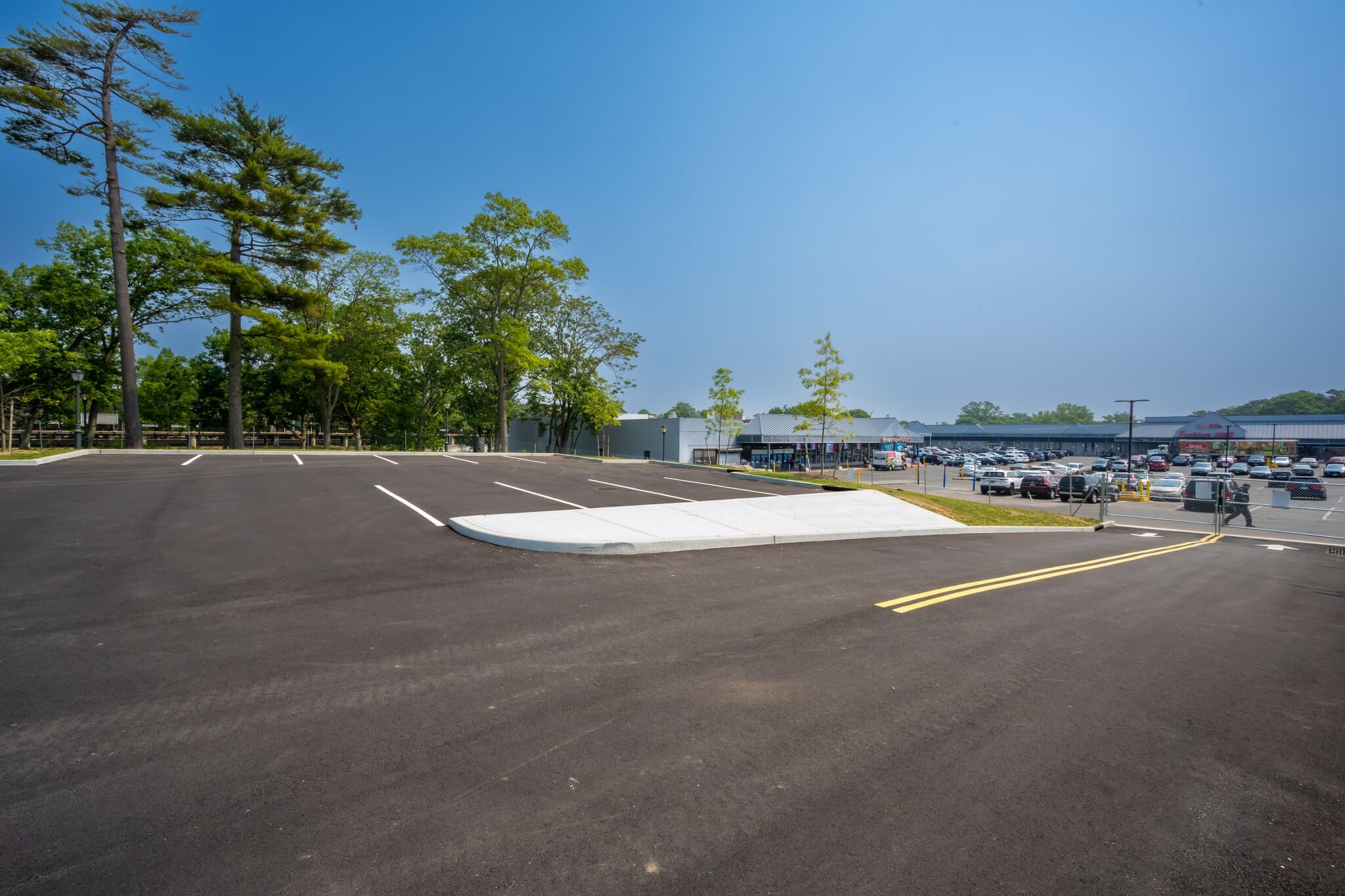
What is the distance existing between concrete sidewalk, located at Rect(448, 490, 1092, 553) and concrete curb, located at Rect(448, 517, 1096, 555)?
1 centimetres

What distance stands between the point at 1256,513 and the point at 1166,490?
5.38 m

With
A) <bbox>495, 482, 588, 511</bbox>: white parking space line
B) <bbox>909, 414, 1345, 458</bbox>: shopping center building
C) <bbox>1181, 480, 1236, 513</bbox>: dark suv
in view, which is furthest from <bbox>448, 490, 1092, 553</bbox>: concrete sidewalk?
<bbox>909, 414, 1345, 458</bbox>: shopping center building

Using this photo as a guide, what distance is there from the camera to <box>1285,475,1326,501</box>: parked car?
30812 mm

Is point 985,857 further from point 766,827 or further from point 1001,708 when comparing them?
point 1001,708

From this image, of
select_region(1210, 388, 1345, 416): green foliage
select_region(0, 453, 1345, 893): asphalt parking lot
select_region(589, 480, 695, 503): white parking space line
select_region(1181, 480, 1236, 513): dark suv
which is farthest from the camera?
select_region(1210, 388, 1345, 416): green foliage

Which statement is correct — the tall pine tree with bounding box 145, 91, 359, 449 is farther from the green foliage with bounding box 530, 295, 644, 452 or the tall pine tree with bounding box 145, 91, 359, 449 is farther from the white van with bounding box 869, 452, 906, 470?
the white van with bounding box 869, 452, 906, 470

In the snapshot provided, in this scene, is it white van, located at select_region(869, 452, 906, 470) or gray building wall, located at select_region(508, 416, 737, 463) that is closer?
gray building wall, located at select_region(508, 416, 737, 463)

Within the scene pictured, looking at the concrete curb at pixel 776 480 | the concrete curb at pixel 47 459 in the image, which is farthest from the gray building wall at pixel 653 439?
the concrete curb at pixel 47 459

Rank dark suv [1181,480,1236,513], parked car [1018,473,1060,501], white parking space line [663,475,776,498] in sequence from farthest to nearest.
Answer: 1. parked car [1018,473,1060,501]
2. dark suv [1181,480,1236,513]
3. white parking space line [663,475,776,498]

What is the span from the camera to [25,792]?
2.80m

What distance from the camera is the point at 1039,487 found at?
3753 cm

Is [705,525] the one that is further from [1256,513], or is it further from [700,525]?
[1256,513]

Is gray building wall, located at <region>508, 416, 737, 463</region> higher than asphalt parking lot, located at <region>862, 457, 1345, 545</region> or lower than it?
higher

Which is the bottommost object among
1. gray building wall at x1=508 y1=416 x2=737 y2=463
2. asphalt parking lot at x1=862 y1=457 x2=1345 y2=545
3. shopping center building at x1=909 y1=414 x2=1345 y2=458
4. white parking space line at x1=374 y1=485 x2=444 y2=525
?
asphalt parking lot at x1=862 y1=457 x2=1345 y2=545
